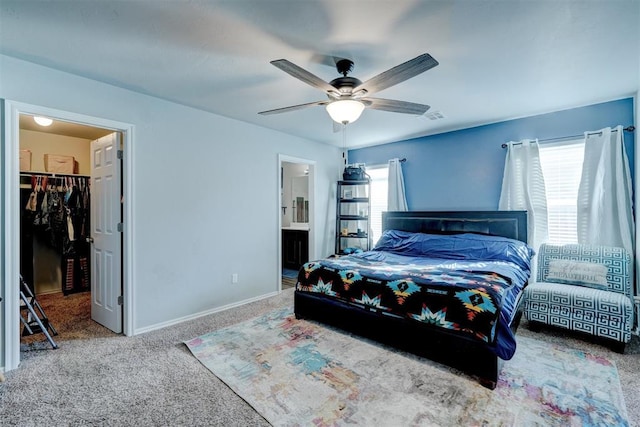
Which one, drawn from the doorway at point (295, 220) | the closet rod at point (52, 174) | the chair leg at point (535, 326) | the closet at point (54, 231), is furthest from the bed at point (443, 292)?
the closet rod at point (52, 174)

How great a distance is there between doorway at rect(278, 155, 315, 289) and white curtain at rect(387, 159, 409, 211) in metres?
1.31

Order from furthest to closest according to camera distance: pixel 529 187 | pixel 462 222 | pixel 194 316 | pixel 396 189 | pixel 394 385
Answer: pixel 396 189
pixel 462 222
pixel 529 187
pixel 194 316
pixel 394 385

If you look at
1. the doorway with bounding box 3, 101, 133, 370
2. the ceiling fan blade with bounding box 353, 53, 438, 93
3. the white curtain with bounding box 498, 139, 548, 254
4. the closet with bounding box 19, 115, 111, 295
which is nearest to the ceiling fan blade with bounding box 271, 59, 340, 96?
the ceiling fan blade with bounding box 353, 53, 438, 93

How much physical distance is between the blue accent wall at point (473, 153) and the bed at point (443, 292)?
0.35m

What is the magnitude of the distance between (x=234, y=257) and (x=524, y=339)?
10.9ft

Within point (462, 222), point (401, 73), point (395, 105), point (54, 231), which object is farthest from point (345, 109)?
point (54, 231)

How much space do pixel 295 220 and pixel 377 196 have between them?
1.89 meters

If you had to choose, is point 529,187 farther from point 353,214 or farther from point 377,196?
point 353,214

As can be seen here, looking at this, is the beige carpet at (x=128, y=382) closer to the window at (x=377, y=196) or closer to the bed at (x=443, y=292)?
the bed at (x=443, y=292)

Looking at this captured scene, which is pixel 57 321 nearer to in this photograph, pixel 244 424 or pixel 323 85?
pixel 244 424

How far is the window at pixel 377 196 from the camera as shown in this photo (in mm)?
5227

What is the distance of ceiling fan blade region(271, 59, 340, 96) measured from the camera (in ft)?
5.98

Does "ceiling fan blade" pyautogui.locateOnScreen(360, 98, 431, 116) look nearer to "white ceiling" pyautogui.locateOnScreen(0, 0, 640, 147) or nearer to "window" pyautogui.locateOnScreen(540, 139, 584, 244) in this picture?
"white ceiling" pyautogui.locateOnScreen(0, 0, 640, 147)

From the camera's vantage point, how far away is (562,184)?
353 centimetres
